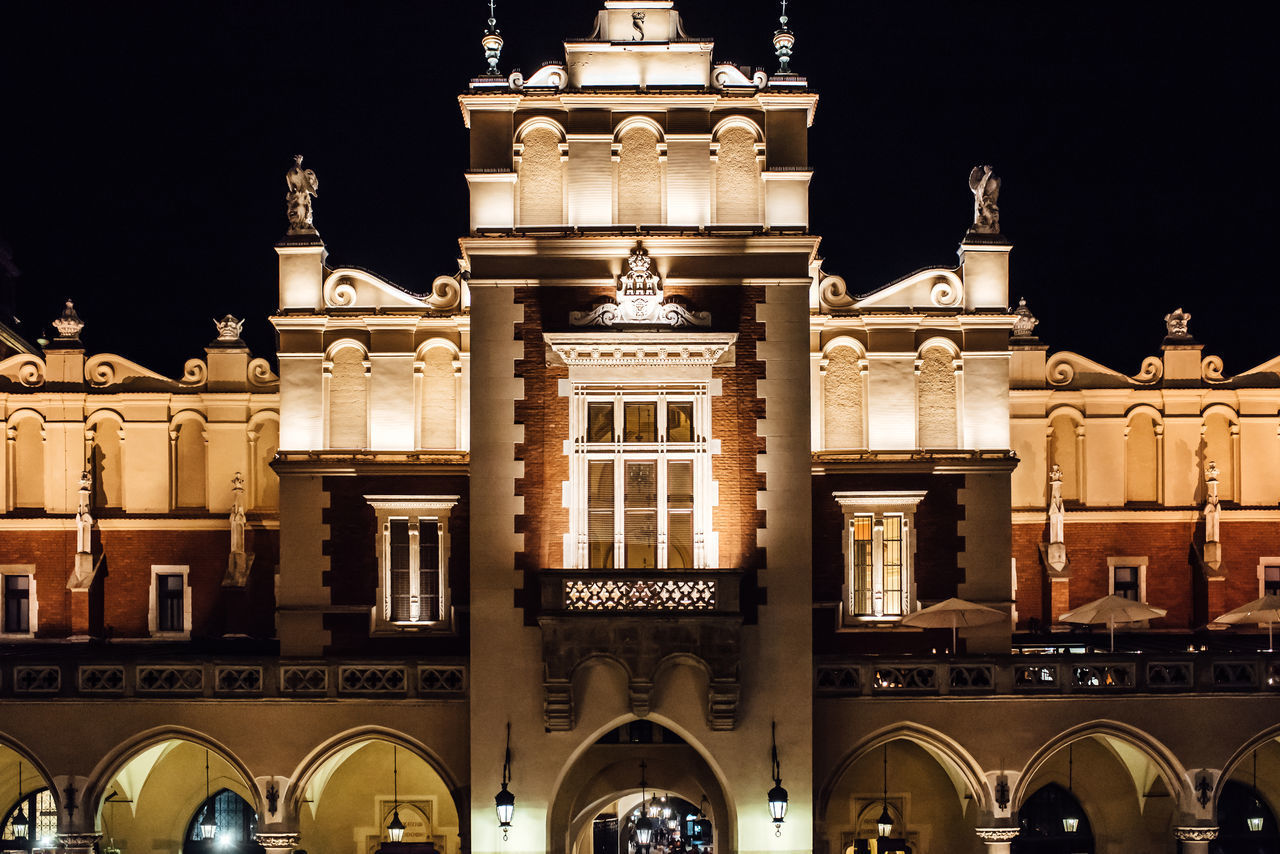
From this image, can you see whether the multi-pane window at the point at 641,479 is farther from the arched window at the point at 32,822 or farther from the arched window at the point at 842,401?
the arched window at the point at 32,822

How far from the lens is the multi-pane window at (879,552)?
101 ft

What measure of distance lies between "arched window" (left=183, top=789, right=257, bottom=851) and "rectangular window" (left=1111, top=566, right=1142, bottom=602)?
22514mm

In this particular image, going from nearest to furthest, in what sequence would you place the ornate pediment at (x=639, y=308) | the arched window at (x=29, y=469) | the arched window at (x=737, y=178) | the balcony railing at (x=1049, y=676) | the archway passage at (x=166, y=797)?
the ornate pediment at (x=639, y=308)
the arched window at (x=737, y=178)
the balcony railing at (x=1049, y=676)
the archway passage at (x=166, y=797)
the arched window at (x=29, y=469)

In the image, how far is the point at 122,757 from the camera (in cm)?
2880

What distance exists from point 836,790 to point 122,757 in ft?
51.5

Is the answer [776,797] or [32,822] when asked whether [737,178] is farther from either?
[32,822]

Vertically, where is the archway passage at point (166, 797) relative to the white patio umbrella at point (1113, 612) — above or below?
below

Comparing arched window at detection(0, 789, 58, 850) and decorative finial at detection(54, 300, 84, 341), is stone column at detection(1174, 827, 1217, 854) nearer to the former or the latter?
arched window at detection(0, 789, 58, 850)

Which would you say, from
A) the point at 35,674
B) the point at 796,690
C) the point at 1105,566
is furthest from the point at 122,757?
the point at 1105,566

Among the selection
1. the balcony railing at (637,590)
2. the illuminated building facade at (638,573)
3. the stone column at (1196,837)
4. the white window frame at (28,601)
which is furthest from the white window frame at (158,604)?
the stone column at (1196,837)

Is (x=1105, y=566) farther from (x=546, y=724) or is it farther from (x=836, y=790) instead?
(x=546, y=724)

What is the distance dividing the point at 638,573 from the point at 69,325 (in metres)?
18.9

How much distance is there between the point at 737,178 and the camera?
27938mm

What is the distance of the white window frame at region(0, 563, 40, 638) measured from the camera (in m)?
36.0
